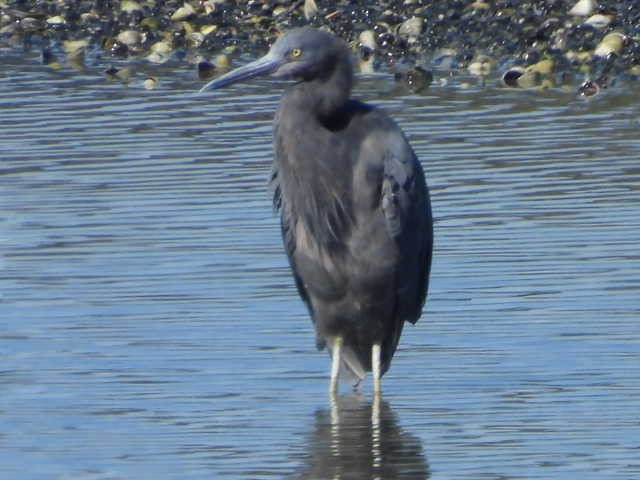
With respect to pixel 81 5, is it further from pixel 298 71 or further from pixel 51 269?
pixel 298 71

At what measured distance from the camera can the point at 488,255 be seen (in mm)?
9273

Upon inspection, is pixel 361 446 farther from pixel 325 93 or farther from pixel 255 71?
pixel 255 71

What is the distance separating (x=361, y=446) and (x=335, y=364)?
679mm

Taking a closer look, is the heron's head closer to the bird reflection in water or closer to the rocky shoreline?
the bird reflection in water

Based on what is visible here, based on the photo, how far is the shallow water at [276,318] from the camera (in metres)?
6.80

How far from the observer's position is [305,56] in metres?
7.64

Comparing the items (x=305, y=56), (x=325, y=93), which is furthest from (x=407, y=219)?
(x=305, y=56)

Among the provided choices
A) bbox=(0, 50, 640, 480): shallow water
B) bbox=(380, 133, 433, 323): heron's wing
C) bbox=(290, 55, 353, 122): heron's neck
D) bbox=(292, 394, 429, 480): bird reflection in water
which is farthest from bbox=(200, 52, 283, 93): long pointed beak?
bbox=(292, 394, 429, 480): bird reflection in water

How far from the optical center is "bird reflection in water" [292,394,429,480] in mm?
6609

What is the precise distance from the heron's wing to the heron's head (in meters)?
0.41

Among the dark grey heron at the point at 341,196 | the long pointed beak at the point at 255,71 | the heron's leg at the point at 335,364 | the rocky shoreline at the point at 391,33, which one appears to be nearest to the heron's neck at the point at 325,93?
the dark grey heron at the point at 341,196

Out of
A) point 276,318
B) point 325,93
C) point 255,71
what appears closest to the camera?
point 325,93

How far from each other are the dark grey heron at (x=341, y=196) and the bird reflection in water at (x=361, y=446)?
7.5 inches

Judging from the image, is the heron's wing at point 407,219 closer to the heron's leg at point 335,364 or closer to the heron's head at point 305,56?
the heron's leg at point 335,364
